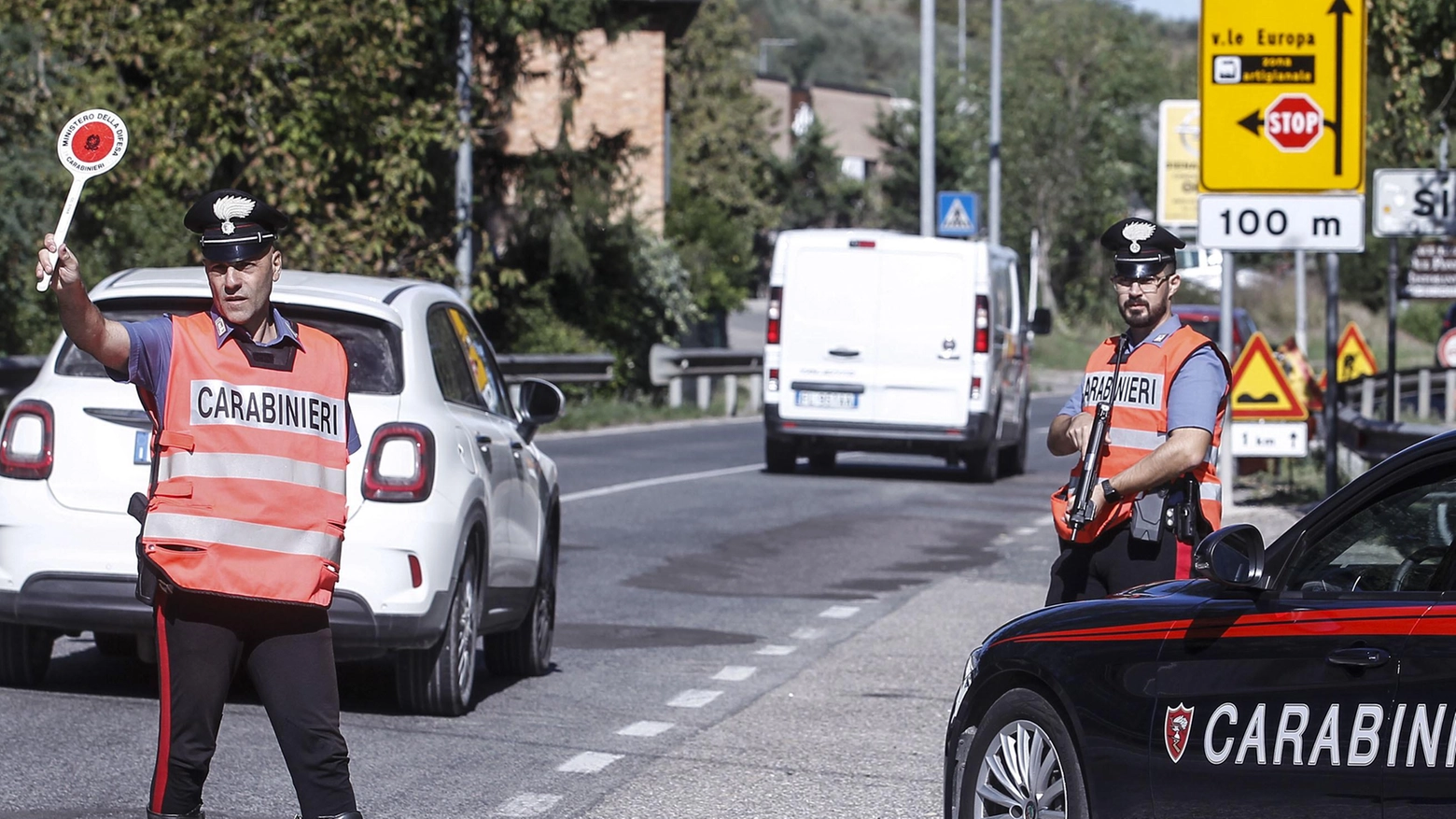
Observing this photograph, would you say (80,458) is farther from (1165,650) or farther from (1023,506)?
(1023,506)

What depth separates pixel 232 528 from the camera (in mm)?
4945

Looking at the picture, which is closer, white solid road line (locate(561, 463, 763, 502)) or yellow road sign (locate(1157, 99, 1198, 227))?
white solid road line (locate(561, 463, 763, 502))

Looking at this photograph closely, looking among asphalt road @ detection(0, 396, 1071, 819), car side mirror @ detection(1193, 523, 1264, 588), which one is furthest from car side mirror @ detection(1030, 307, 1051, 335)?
car side mirror @ detection(1193, 523, 1264, 588)

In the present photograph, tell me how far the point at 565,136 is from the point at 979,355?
48.5 ft

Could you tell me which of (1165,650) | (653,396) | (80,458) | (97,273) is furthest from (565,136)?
(1165,650)

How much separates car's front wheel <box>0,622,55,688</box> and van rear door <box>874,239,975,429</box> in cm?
1328

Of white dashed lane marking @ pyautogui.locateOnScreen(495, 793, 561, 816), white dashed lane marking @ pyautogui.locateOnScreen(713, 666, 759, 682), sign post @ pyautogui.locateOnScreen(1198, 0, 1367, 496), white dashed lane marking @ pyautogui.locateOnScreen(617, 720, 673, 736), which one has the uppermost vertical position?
sign post @ pyautogui.locateOnScreen(1198, 0, 1367, 496)

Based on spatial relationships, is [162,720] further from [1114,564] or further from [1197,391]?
[1197,391]

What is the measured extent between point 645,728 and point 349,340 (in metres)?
1.85

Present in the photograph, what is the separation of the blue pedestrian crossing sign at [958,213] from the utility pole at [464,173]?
9.93m

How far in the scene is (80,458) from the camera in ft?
27.1

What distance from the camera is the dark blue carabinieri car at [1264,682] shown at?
4.35 meters

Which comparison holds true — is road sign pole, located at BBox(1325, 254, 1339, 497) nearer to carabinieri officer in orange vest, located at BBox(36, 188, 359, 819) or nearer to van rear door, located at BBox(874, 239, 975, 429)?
van rear door, located at BBox(874, 239, 975, 429)

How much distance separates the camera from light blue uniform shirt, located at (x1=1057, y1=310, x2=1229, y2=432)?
6523 millimetres
